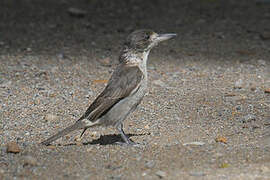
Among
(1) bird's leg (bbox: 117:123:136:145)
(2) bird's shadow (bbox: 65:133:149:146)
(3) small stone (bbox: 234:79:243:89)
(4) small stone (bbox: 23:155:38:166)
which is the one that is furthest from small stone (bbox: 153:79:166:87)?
(4) small stone (bbox: 23:155:38:166)

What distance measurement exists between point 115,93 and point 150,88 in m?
1.81

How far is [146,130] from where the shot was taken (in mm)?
6250

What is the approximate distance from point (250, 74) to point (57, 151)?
12.4ft

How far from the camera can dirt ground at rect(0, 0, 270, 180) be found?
5020 mm

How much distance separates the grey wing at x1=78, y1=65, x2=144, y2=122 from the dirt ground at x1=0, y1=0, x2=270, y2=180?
1.19 feet

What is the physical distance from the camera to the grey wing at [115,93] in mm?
5848

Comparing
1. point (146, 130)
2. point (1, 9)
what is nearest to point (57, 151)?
point (146, 130)

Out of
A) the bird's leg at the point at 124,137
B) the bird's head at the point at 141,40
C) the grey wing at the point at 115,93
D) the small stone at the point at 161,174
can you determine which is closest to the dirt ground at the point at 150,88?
the small stone at the point at 161,174

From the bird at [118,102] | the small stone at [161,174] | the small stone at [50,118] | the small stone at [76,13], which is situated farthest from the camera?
the small stone at [76,13]

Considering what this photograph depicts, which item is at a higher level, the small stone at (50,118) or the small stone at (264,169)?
the small stone at (264,169)

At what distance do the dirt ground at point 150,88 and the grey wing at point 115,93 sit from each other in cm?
36

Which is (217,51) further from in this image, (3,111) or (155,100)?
(3,111)

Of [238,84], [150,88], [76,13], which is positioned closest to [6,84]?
[150,88]

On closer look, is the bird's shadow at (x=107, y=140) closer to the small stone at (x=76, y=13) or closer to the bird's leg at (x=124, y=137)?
the bird's leg at (x=124, y=137)
